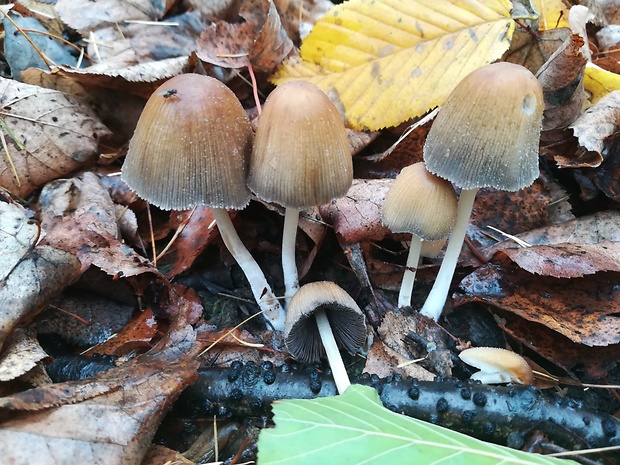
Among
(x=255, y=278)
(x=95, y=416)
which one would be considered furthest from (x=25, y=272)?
(x=255, y=278)

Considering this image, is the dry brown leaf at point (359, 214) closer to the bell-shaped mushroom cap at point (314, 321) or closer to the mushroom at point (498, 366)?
the bell-shaped mushroom cap at point (314, 321)

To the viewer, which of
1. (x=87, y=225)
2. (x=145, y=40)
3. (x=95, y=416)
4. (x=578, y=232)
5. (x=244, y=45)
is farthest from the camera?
(x=145, y=40)

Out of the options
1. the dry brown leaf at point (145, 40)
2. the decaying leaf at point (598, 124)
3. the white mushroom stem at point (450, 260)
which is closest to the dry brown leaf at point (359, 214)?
the white mushroom stem at point (450, 260)

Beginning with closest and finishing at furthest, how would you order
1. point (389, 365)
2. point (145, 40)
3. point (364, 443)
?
point (364, 443), point (389, 365), point (145, 40)

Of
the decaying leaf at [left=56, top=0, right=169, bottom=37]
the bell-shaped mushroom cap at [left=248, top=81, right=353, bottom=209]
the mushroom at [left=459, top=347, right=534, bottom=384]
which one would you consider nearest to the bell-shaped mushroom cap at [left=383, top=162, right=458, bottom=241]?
the bell-shaped mushroom cap at [left=248, top=81, right=353, bottom=209]

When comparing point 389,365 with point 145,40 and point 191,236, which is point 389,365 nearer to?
point 191,236

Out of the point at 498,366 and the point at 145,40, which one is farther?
the point at 145,40
